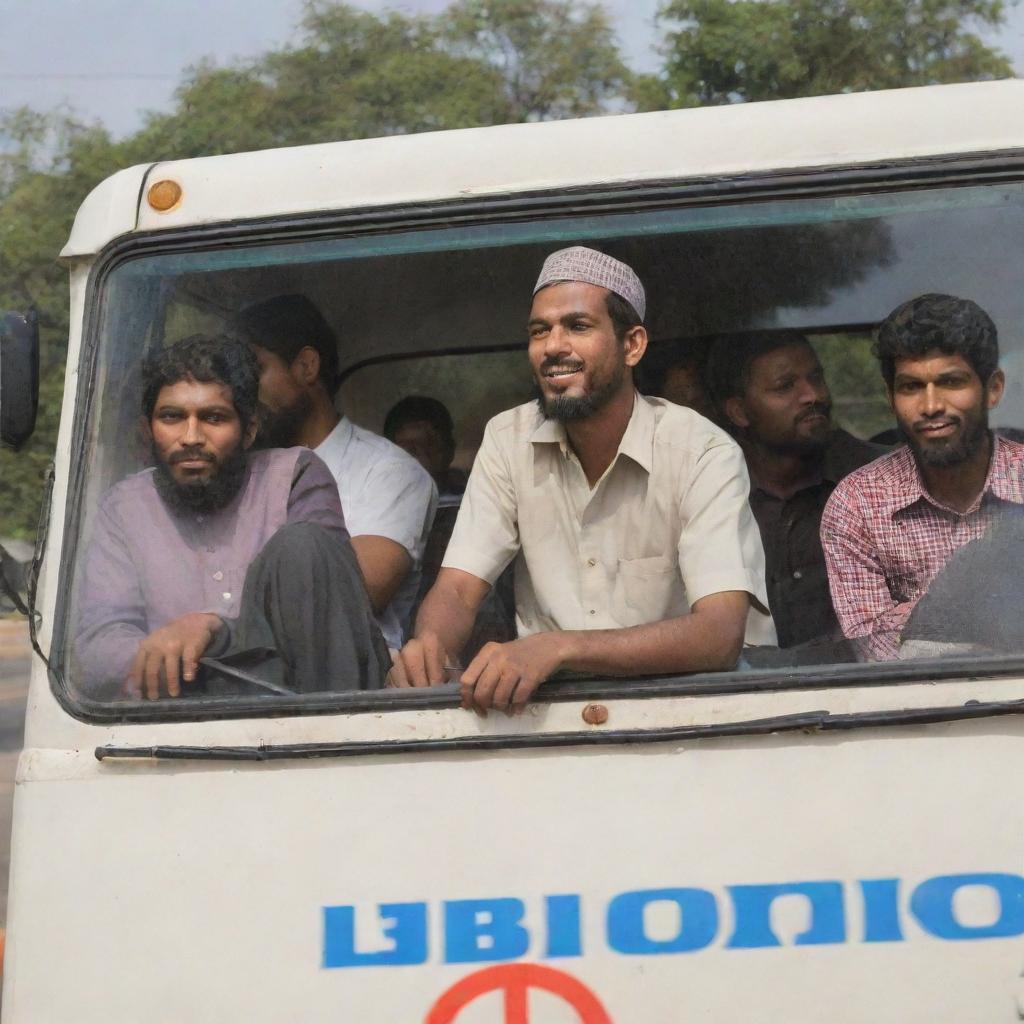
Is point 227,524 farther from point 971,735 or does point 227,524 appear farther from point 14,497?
point 14,497

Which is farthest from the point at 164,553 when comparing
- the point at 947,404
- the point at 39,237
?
the point at 39,237

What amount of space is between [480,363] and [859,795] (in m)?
1.71

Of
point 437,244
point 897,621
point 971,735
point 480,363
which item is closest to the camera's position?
point 971,735

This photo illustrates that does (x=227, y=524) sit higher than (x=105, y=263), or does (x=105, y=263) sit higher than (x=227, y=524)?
(x=105, y=263)

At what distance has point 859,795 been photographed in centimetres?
228

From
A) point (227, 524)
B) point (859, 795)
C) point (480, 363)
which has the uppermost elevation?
point (480, 363)

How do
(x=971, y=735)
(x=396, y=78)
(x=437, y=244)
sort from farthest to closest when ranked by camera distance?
1. (x=396, y=78)
2. (x=437, y=244)
3. (x=971, y=735)

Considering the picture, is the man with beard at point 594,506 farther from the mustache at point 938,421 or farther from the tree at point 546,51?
the tree at point 546,51

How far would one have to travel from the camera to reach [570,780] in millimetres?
2328

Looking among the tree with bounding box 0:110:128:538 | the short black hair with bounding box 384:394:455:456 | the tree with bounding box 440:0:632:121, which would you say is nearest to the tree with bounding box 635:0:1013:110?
the tree with bounding box 440:0:632:121

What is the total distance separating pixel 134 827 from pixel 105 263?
3.28 ft

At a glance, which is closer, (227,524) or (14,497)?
(227,524)

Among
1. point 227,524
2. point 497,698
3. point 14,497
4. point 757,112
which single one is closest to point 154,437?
point 227,524

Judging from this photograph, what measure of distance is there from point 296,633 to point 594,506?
56 centimetres
